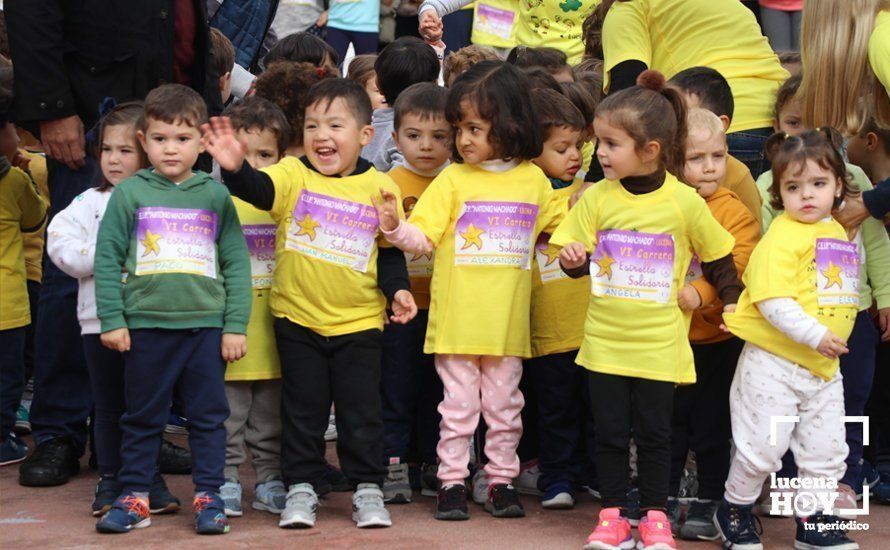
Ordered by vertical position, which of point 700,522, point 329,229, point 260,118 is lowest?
point 700,522

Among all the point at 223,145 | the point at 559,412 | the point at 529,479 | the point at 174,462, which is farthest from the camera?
the point at 174,462

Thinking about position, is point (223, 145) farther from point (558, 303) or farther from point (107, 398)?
point (558, 303)

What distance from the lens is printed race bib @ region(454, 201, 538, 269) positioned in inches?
231

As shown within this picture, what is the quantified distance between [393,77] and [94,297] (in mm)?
1930

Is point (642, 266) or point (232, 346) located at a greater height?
point (642, 266)

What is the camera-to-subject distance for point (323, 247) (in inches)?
228

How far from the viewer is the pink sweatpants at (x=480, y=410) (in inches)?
233

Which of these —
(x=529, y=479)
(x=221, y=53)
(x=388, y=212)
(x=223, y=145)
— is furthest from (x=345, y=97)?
(x=221, y=53)

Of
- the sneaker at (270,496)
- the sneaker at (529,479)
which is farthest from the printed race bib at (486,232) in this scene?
the sneaker at (270,496)

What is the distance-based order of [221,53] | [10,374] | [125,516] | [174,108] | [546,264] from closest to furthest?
[125,516] → [174,108] → [546,264] → [10,374] → [221,53]

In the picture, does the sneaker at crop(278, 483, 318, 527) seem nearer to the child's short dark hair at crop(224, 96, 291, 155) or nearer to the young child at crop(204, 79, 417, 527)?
the young child at crop(204, 79, 417, 527)

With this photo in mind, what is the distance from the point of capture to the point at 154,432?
5.61m

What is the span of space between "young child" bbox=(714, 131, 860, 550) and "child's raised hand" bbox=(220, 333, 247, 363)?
1.91 meters

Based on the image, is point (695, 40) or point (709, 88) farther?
point (695, 40)
